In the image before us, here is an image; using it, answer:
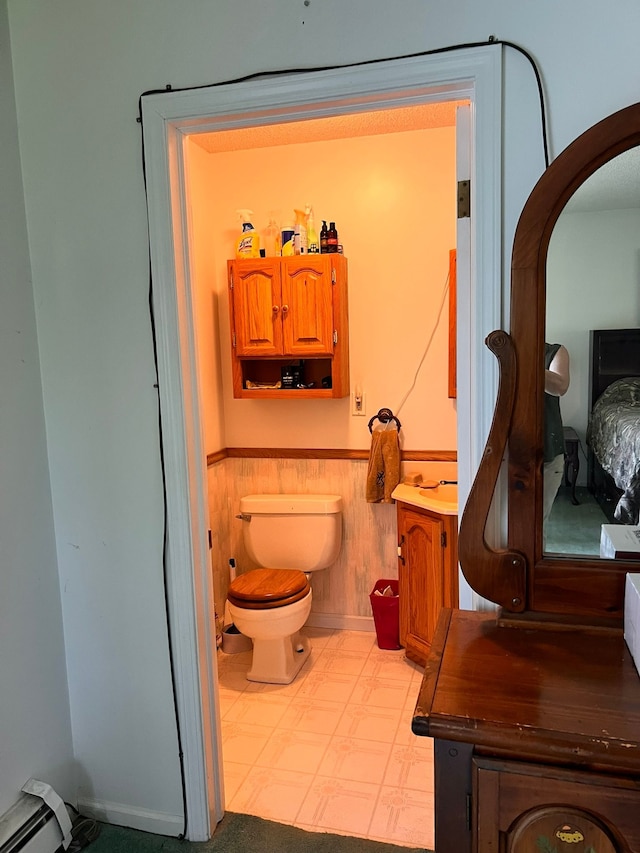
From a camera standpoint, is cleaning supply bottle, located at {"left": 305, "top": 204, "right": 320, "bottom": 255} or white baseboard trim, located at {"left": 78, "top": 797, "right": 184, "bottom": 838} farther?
cleaning supply bottle, located at {"left": 305, "top": 204, "right": 320, "bottom": 255}

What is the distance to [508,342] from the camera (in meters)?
1.38

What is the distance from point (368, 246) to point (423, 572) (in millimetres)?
1542

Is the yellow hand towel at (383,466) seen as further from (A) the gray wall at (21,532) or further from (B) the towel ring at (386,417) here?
(A) the gray wall at (21,532)

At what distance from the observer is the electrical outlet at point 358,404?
10.3 ft

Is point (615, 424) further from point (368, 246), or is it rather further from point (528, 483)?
point (368, 246)

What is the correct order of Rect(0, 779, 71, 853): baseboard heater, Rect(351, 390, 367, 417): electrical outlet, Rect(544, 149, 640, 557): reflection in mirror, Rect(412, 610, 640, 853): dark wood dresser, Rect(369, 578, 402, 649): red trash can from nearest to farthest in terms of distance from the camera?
Rect(412, 610, 640, 853): dark wood dresser
Rect(544, 149, 640, 557): reflection in mirror
Rect(0, 779, 71, 853): baseboard heater
Rect(369, 578, 402, 649): red trash can
Rect(351, 390, 367, 417): electrical outlet

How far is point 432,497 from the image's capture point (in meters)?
2.79

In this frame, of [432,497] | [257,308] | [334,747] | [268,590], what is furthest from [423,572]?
[257,308]

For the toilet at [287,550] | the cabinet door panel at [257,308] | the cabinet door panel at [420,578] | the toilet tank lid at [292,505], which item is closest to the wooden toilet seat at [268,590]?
the toilet at [287,550]

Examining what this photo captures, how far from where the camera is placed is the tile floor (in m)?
1.98

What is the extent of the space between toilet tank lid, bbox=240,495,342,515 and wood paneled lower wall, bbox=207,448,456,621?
0.12m

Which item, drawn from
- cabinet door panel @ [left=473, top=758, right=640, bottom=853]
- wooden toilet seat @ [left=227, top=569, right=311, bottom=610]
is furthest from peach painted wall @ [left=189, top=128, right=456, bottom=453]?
cabinet door panel @ [left=473, top=758, right=640, bottom=853]

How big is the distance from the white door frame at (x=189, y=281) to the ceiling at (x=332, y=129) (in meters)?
1.11

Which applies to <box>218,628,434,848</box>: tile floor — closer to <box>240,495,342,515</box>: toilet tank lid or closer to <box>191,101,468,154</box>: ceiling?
<box>240,495,342,515</box>: toilet tank lid
